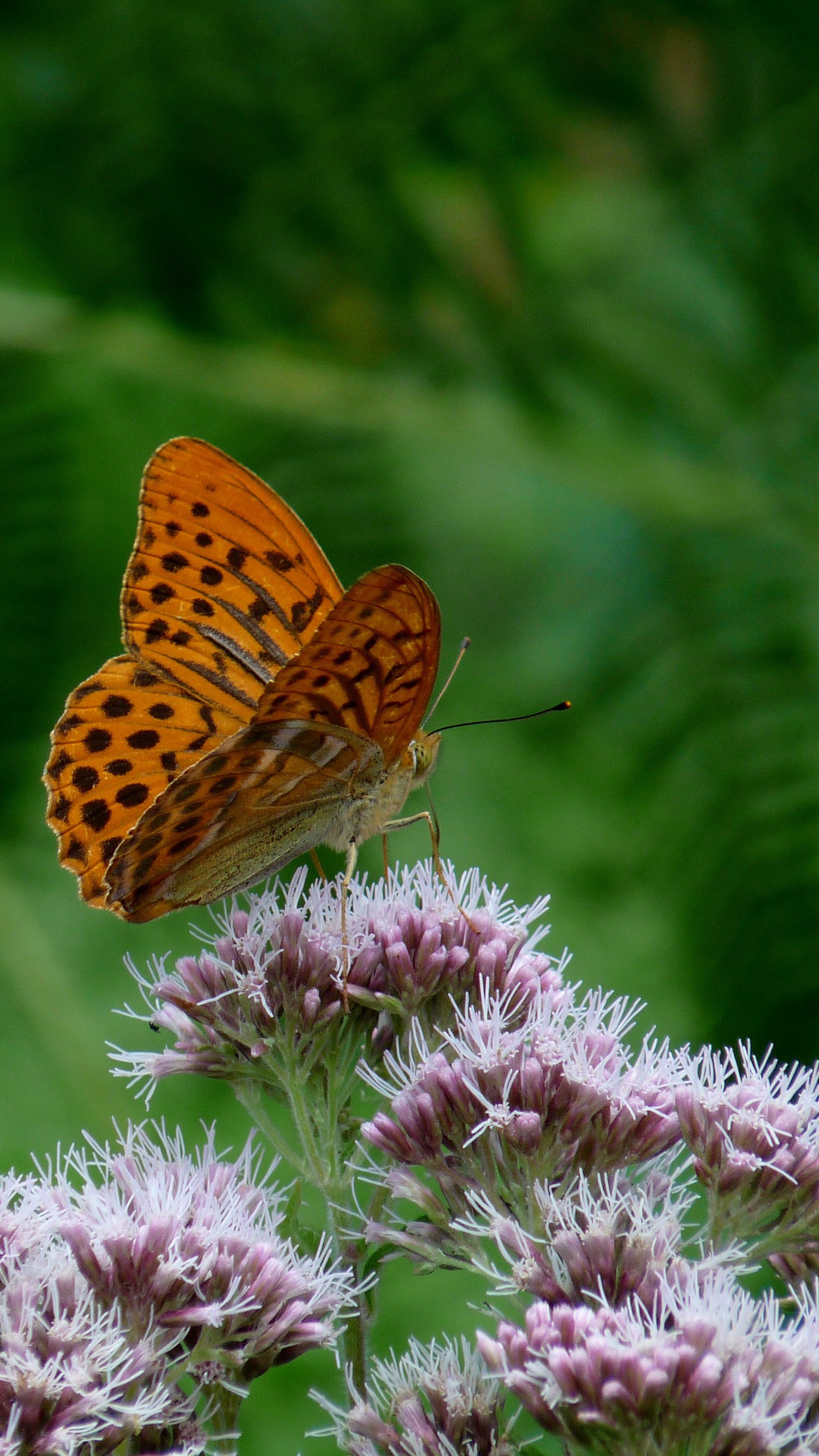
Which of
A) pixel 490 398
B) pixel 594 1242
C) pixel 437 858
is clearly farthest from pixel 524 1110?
pixel 490 398

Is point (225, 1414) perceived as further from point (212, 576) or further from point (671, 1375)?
point (212, 576)

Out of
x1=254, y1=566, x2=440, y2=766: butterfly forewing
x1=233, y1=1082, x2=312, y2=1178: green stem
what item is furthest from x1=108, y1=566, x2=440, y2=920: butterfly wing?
x1=233, y1=1082, x2=312, y2=1178: green stem

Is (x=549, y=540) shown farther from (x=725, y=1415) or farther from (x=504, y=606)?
(x=725, y=1415)

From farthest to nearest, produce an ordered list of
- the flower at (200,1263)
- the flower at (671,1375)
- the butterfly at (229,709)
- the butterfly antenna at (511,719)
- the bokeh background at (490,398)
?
the bokeh background at (490,398)
the butterfly antenna at (511,719)
the butterfly at (229,709)
the flower at (200,1263)
the flower at (671,1375)

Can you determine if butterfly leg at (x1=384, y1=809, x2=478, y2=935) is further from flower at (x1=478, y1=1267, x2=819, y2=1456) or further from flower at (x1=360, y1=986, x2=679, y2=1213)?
flower at (x1=478, y1=1267, x2=819, y2=1456)

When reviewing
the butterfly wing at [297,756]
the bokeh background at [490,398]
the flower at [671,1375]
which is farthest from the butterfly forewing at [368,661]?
the bokeh background at [490,398]

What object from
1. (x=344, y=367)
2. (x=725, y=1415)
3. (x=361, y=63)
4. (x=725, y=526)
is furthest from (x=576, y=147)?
(x=725, y=1415)

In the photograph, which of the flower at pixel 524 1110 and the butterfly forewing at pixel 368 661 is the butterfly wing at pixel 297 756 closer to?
the butterfly forewing at pixel 368 661
